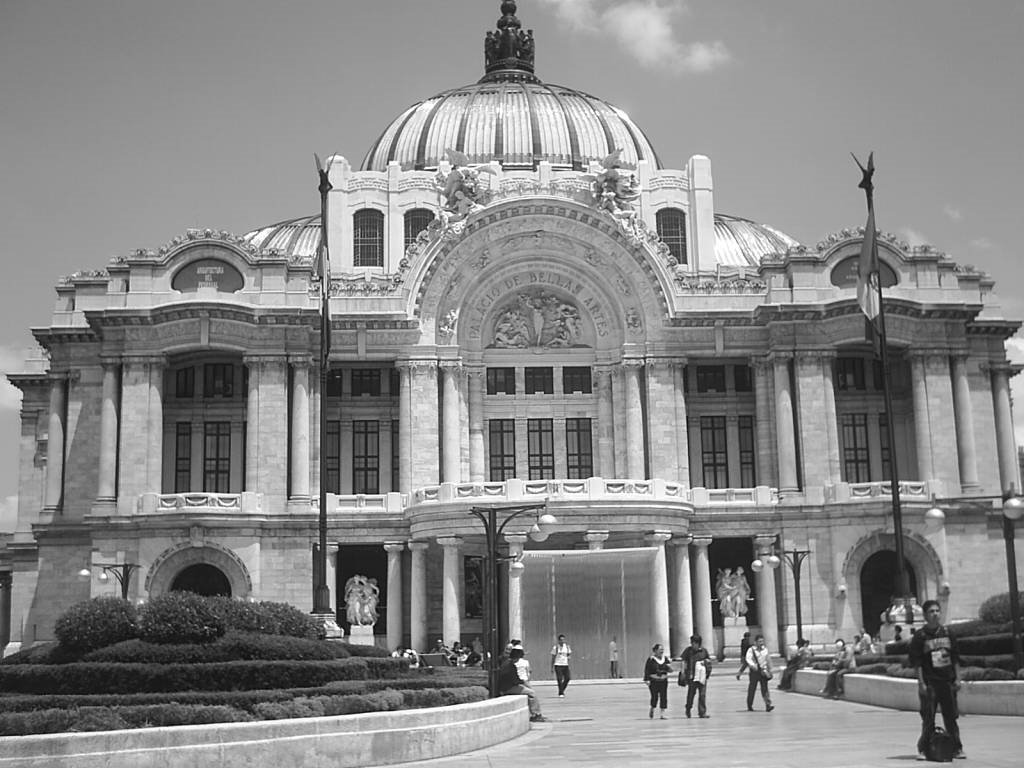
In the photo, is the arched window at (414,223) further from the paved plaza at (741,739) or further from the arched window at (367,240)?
the paved plaza at (741,739)

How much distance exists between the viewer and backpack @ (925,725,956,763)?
21.7 metres

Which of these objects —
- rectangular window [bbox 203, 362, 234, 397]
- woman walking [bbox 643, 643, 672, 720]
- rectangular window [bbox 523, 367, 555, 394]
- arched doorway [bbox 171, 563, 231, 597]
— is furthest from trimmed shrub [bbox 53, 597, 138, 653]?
rectangular window [bbox 523, 367, 555, 394]

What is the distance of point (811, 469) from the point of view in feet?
218

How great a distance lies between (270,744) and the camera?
2377 cm

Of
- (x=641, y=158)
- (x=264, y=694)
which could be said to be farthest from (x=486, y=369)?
(x=264, y=694)

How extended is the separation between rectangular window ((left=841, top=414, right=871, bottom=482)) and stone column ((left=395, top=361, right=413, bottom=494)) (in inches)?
871

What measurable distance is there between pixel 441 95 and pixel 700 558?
36.2 metres

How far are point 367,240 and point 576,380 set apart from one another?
1546 cm

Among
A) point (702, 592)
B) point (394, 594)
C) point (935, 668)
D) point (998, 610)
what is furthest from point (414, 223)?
point (935, 668)

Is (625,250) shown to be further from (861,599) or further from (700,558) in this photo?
(861,599)

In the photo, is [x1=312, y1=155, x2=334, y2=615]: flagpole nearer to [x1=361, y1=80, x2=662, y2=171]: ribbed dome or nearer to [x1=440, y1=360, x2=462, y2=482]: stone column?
[x1=440, y1=360, x2=462, y2=482]: stone column

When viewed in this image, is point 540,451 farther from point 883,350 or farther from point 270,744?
point 270,744

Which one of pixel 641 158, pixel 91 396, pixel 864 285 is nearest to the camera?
pixel 864 285

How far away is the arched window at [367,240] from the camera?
78000 millimetres
